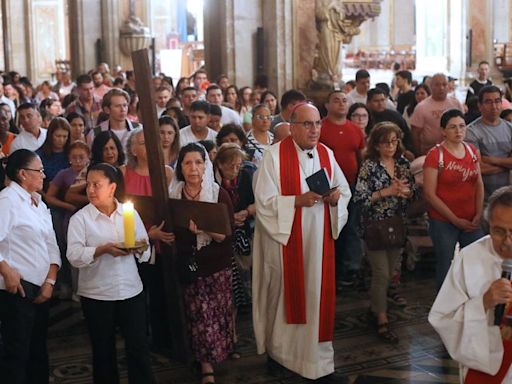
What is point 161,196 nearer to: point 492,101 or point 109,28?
point 492,101

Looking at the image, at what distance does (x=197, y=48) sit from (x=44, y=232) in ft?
90.5

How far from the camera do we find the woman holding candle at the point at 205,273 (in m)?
5.51

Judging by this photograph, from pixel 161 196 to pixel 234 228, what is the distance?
110 cm

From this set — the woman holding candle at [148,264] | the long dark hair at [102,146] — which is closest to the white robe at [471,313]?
the woman holding candle at [148,264]

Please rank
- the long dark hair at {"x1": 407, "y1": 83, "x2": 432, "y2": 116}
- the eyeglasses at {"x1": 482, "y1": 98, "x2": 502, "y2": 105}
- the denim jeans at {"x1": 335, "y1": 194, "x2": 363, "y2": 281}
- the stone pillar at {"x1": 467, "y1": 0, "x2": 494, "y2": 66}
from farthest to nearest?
the stone pillar at {"x1": 467, "y1": 0, "x2": 494, "y2": 66}, the long dark hair at {"x1": 407, "y1": 83, "x2": 432, "y2": 116}, the denim jeans at {"x1": 335, "y1": 194, "x2": 363, "y2": 281}, the eyeglasses at {"x1": 482, "y1": 98, "x2": 502, "y2": 105}

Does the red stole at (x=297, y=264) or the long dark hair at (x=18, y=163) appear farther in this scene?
the red stole at (x=297, y=264)

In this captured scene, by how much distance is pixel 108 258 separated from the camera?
4.95m

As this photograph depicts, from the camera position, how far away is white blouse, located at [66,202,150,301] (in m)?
4.92

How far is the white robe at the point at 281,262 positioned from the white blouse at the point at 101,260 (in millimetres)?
991

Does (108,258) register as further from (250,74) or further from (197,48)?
(197,48)

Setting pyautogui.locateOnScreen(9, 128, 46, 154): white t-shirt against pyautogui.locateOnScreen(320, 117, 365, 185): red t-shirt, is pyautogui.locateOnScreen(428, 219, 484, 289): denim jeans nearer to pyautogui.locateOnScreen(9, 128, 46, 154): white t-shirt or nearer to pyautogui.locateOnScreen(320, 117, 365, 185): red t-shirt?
pyautogui.locateOnScreen(320, 117, 365, 185): red t-shirt

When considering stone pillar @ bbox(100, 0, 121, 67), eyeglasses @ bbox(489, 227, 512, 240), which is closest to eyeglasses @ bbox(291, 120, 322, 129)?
eyeglasses @ bbox(489, 227, 512, 240)

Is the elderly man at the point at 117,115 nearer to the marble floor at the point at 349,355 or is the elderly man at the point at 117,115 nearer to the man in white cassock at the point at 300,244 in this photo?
the marble floor at the point at 349,355

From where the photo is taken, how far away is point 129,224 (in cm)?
445
